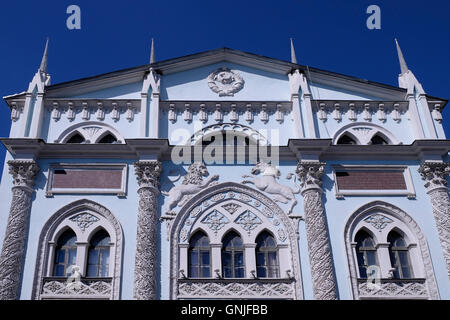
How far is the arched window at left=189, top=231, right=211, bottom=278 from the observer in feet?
60.5

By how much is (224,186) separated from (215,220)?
134 cm

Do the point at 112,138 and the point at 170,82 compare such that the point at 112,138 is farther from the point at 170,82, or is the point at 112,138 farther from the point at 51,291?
the point at 51,291

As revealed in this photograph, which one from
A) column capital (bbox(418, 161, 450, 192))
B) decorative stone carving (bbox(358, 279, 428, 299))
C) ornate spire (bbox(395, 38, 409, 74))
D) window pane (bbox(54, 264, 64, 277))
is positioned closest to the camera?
decorative stone carving (bbox(358, 279, 428, 299))

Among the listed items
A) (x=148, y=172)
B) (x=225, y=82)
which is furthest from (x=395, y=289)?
(x=225, y=82)

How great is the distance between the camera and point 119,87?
877 inches

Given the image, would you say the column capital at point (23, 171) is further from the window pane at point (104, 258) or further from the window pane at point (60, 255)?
the window pane at point (104, 258)

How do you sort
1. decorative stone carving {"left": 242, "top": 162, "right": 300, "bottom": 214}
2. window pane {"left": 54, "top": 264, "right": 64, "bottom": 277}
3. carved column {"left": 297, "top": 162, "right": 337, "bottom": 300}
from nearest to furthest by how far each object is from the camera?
carved column {"left": 297, "top": 162, "right": 337, "bottom": 300} < window pane {"left": 54, "top": 264, "right": 64, "bottom": 277} < decorative stone carving {"left": 242, "top": 162, "right": 300, "bottom": 214}

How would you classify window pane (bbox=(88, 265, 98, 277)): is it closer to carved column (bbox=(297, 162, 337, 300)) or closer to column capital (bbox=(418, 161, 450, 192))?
carved column (bbox=(297, 162, 337, 300))

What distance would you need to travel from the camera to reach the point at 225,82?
22.7 metres

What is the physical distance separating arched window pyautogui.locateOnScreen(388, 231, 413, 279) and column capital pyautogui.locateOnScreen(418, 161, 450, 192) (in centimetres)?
213

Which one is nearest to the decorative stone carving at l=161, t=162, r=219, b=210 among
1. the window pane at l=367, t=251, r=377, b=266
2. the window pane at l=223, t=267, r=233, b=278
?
the window pane at l=223, t=267, r=233, b=278

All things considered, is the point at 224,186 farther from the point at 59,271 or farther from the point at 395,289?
the point at 395,289

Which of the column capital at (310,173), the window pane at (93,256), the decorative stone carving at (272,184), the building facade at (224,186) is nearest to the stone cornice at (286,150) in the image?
the building facade at (224,186)

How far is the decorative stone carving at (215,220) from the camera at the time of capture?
62.8 ft
